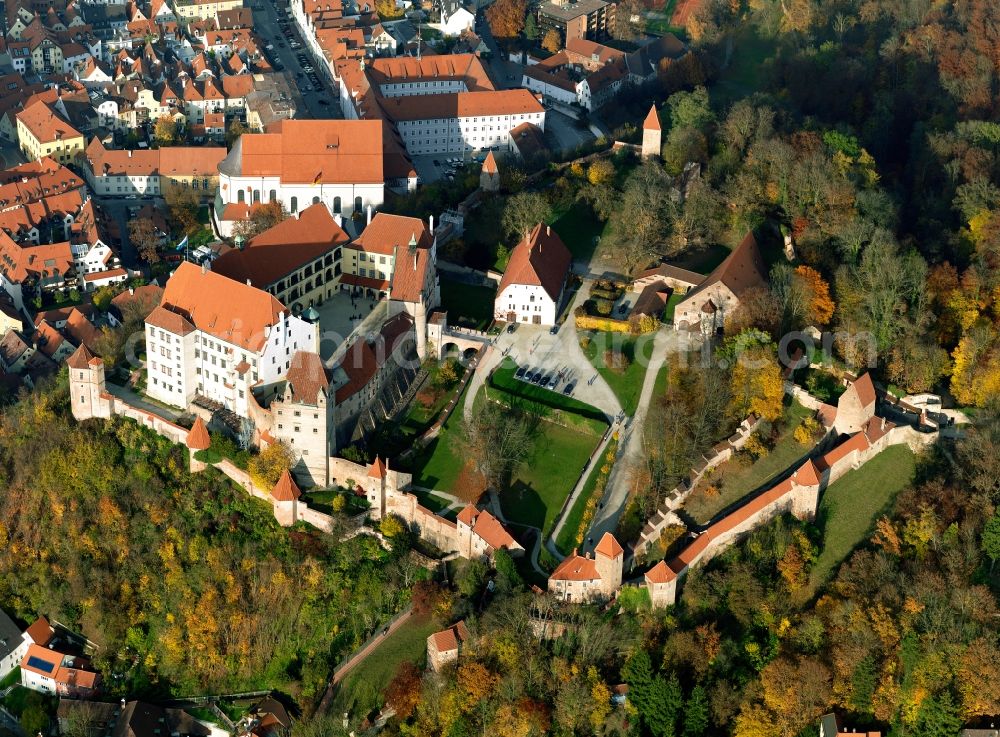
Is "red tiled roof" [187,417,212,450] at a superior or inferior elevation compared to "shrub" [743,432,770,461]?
inferior

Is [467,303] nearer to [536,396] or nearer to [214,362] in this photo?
[536,396]

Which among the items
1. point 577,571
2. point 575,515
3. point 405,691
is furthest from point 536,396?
point 405,691

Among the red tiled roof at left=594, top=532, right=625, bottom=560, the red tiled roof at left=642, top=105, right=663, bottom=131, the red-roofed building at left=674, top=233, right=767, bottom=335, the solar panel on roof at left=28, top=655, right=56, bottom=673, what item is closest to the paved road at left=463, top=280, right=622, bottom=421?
the red-roofed building at left=674, top=233, right=767, bottom=335

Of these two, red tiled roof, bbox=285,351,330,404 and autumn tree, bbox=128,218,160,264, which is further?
autumn tree, bbox=128,218,160,264

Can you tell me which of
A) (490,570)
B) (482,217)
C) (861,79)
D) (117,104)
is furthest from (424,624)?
(117,104)

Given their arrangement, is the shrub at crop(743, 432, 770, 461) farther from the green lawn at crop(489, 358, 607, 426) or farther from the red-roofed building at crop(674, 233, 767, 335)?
the red-roofed building at crop(674, 233, 767, 335)

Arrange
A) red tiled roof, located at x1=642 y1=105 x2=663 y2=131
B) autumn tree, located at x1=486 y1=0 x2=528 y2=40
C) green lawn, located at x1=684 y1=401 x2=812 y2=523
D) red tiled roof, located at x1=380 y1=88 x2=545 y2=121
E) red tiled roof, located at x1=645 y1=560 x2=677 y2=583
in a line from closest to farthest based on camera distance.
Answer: red tiled roof, located at x1=645 y1=560 x2=677 y2=583 → green lawn, located at x1=684 y1=401 x2=812 y2=523 → red tiled roof, located at x1=642 y1=105 x2=663 y2=131 → red tiled roof, located at x1=380 y1=88 x2=545 y2=121 → autumn tree, located at x1=486 y1=0 x2=528 y2=40
